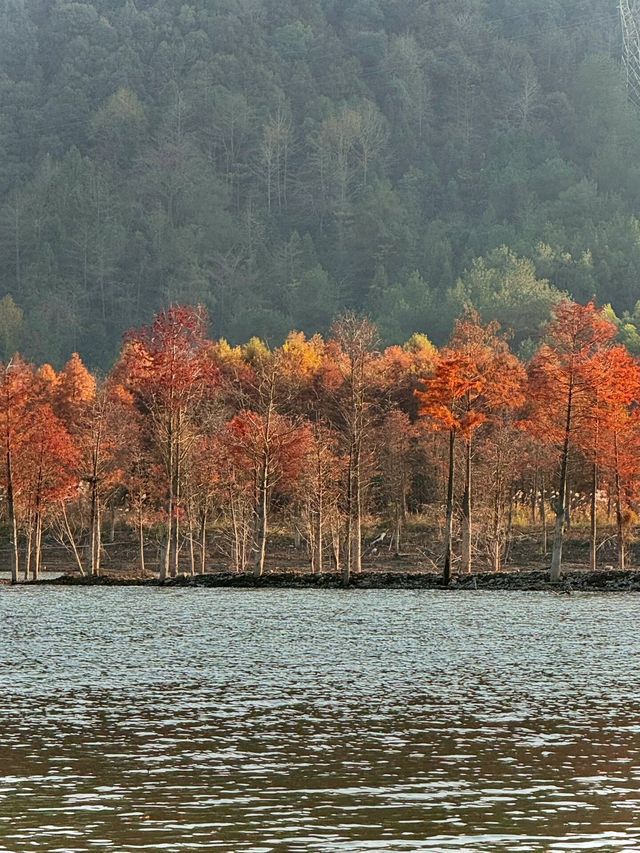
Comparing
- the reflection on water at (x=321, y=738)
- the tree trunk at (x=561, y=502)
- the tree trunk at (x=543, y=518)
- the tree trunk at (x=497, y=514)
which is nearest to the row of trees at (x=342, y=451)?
the tree trunk at (x=561, y=502)

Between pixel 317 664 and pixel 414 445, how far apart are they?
252ft

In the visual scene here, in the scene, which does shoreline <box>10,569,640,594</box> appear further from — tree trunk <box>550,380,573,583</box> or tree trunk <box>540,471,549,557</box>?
tree trunk <box>540,471,549,557</box>

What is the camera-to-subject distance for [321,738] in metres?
28.7

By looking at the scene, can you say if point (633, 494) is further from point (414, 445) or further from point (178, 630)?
point (178, 630)

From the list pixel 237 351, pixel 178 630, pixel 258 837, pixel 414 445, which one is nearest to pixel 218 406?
pixel 414 445

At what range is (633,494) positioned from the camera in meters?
92.1

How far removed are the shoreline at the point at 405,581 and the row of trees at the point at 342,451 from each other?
1.24 meters

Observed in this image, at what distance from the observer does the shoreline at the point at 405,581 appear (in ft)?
258

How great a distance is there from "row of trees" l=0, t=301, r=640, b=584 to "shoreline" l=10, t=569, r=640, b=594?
4.05 feet

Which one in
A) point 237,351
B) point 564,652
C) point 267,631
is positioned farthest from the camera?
point 237,351

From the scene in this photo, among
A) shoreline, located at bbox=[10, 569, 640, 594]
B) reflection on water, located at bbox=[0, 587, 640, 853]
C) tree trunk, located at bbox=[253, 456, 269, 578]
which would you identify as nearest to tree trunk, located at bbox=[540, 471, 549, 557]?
shoreline, located at bbox=[10, 569, 640, 594]

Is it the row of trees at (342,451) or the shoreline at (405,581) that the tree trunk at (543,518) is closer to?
the row of trees at (342,451)

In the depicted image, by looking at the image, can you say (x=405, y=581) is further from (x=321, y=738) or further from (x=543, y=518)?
(x=321, y=738)

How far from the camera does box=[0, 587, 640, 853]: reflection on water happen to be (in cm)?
2080
